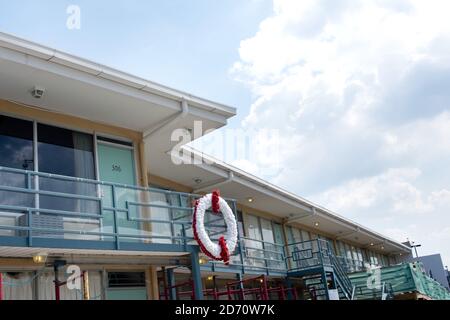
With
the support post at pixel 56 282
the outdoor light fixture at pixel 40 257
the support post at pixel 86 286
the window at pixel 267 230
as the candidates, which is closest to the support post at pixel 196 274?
the support post at pixel 86 286

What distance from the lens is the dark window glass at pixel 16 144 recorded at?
9.38 meters

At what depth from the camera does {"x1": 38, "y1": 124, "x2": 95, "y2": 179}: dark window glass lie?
9.98 m

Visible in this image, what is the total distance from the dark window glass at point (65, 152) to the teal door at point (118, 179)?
30cm

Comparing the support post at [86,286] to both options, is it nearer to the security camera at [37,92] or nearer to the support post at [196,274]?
the support post at [196,274]

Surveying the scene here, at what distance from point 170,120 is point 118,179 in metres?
1.73

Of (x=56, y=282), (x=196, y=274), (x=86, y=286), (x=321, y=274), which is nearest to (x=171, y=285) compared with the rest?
(x=196, y=274)

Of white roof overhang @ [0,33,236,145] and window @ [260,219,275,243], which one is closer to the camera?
white roof overhang @ [0,33,236,145]

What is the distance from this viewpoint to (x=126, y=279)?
10555 mm

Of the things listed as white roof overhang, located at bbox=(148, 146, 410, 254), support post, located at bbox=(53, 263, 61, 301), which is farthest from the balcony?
white roof overhang, located at bbox=(148, 146, 410, 254)

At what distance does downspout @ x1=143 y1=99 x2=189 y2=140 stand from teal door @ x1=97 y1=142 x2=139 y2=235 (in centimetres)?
59

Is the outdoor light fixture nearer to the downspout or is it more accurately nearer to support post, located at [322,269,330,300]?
the downspout

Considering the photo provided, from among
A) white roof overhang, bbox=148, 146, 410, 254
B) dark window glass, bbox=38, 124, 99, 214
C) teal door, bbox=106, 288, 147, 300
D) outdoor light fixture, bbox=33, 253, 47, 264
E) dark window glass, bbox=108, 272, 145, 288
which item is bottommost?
teal door, bbox=106, 288, 147, 300
